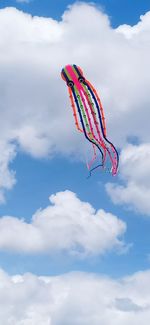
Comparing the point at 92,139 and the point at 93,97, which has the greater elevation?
the point at 93,97

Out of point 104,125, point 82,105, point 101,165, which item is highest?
point 82,105

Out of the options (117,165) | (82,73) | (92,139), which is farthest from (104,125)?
(82,73)

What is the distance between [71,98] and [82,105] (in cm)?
303

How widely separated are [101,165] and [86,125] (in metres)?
13.5

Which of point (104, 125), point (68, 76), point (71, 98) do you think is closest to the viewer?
point (104, 125)

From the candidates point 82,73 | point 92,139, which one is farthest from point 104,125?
point 82,73

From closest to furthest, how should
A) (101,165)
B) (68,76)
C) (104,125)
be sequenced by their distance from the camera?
(101,165), (104,125), (68,76)

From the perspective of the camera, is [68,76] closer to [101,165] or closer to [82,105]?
[82,105]

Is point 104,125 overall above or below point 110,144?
above

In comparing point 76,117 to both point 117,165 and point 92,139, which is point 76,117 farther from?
point 117,165

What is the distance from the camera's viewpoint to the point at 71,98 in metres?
75.2

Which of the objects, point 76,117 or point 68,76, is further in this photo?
point 68,76

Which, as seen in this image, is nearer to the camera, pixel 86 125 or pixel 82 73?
pixel 86 125

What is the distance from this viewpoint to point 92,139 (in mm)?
69375
